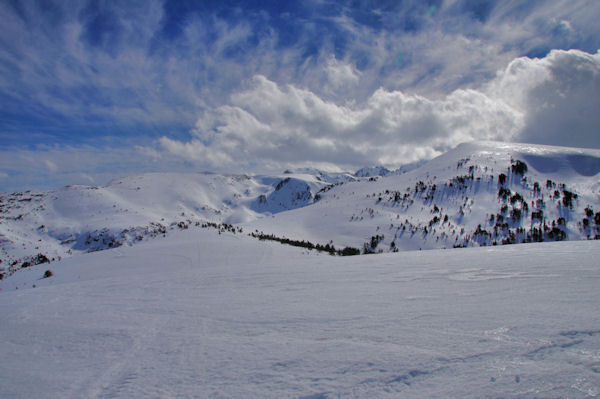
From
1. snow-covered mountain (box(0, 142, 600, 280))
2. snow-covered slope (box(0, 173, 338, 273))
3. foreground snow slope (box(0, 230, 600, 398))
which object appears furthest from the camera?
snow-covered slope (box(0, 173, 338, 273))

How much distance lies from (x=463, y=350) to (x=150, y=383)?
291 centimetres

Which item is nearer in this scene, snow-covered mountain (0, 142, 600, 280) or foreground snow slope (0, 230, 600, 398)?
foreground snow slope (0, 230, 600, 398)

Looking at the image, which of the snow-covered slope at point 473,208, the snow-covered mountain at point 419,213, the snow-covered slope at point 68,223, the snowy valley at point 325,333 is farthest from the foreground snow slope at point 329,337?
the snow-covered slope at point 68,223

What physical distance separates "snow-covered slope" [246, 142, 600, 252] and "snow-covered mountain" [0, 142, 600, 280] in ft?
1.03

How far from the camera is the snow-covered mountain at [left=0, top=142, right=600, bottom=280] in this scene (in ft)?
194

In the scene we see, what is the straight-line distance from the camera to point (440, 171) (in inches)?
4722

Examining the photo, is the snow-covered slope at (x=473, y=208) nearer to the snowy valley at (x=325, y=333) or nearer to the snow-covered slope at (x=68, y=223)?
the snow-covered slope at (x=68, y=223)

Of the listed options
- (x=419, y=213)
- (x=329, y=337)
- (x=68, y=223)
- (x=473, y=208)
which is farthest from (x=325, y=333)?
(x=68, y=223)

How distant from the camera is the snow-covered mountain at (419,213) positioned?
194ft

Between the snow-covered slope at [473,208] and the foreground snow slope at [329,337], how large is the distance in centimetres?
3708

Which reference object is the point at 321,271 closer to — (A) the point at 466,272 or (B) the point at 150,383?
(A) the point at 466,272

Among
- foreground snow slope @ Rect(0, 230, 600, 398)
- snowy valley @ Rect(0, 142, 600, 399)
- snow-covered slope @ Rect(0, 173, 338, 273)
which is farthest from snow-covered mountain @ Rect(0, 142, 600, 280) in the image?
foreground snow slope @ Rect(0, 230, 600, 398)

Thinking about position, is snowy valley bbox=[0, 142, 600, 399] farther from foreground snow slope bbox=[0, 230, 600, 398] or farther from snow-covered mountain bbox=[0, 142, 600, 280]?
snow-covered mountain bbox=[0, 142, 600, 280]

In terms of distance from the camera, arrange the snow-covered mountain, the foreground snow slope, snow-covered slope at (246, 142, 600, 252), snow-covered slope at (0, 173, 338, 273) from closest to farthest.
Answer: the foreground snow slope, snow-covered slope at (246, 142, 600, 252), the snow-covered mountain, snow-covered slope at (0, 173, 338, 273)
